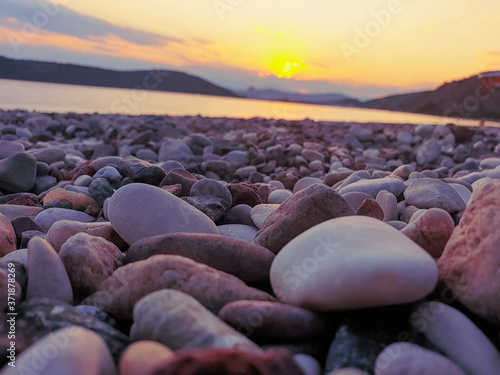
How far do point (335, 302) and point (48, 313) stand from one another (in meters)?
0.79

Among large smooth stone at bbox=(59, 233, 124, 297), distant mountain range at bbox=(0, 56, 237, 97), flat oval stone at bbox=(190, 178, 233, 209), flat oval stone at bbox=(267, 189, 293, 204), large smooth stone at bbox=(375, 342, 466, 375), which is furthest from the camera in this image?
distant mountain range at bbox=(0, 56, 237, 97)

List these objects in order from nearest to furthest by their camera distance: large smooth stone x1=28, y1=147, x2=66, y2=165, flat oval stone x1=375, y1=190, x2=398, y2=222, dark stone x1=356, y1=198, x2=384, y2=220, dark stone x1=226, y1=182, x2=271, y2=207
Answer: dark stone x1=356, y1=198, x2=384, y2=220, flat oval stone x1=375, y1=190, x2=398, y2=222, dark stone x1=226, y1=182, x2=271, y2=207, large smooth stone x1=28, y1=147, x2=66, y2=165

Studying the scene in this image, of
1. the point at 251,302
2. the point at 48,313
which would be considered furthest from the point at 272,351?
the point at 48,313

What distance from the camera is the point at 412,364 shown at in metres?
0.99

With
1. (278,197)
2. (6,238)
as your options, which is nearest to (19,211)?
(6,238)

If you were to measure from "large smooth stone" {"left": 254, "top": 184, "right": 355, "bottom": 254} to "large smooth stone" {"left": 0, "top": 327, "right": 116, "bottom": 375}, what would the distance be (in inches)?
36.6

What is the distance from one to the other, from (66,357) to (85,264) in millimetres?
627

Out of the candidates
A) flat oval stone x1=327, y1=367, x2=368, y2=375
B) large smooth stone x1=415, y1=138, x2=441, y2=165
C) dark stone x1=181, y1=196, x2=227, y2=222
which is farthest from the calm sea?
flat oval stone x1=327, y1=367, x2=368, y2=375

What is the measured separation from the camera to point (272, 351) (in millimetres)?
1029

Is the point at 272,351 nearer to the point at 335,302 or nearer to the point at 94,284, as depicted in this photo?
the point at 335,302

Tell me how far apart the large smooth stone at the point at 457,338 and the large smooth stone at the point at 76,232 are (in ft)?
4.62

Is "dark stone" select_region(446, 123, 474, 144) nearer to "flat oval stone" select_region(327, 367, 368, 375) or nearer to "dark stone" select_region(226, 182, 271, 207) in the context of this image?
"dark stone" select_region(226, 182, 271, 207)

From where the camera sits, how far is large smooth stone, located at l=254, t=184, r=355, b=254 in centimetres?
183

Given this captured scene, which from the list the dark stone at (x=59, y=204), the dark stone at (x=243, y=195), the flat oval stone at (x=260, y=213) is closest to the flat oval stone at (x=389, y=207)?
the flat oval stone at (x=260, y=213)
